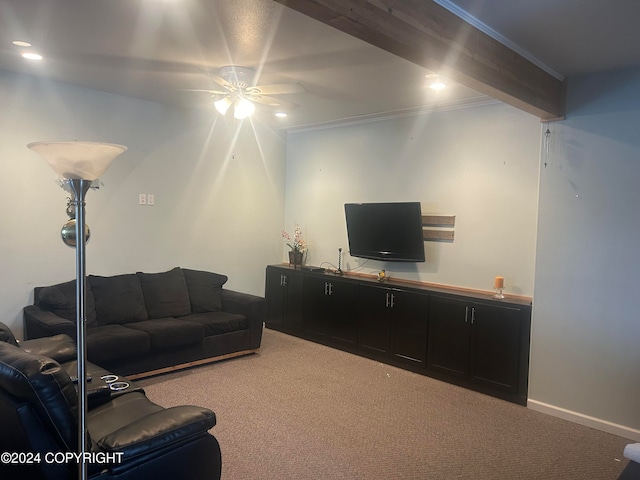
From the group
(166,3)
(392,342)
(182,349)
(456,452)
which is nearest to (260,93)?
(166,3)

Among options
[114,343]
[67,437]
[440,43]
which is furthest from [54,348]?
[440,43]

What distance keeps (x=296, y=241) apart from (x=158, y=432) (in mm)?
4258

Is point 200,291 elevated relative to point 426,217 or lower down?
lower down

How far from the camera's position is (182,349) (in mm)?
4312

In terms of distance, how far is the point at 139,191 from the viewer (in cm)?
489

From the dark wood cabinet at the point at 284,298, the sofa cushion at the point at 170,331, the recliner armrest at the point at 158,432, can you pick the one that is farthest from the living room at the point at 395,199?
the recliner armrest at the point at 158,432

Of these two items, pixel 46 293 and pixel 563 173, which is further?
pixel 46 293

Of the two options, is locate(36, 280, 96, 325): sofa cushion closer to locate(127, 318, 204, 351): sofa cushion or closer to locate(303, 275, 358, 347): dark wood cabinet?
locate(127, 318, 204, 351): sofa cushion

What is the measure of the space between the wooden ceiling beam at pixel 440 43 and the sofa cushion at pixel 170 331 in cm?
313

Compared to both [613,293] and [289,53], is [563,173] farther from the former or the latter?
[289,53]

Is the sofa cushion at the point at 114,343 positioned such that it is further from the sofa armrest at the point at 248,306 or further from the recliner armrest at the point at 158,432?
the recliner armrest at the point at 158,432

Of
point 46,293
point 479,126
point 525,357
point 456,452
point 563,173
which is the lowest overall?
point 456,452

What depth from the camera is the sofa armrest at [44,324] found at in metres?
3.72

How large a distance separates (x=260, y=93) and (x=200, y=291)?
2289 millimetres
